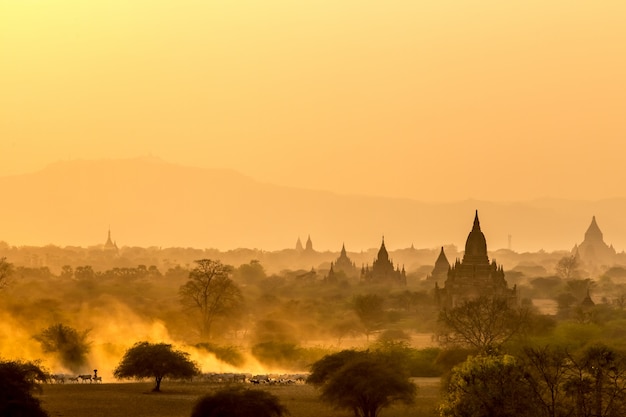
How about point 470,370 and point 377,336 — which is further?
point 377,336

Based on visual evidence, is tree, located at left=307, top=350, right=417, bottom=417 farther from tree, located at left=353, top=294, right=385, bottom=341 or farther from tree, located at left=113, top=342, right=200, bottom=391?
tree, located at left=353, top=294, right=385, bottom=341

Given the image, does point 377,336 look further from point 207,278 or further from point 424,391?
point 424,391

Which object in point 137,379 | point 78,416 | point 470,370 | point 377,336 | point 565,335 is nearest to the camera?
point 470,370

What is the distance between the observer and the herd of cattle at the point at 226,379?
97.8m

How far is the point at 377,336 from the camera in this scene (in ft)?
513

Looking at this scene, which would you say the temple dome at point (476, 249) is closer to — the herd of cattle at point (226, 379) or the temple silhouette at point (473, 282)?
the temple silhouette at point (473, 282)

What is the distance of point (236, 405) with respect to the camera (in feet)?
212

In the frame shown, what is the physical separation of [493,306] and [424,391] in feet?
118

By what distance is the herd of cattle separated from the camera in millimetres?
97750

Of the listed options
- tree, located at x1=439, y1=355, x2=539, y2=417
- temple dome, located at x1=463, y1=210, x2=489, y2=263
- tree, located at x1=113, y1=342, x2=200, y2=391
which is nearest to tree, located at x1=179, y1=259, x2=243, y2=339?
temple dome, located at x1=463, y1=210, x2=489, y2=263

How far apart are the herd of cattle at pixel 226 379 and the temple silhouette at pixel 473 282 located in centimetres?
6309

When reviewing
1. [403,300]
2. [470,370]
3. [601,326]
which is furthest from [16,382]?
[403,300]

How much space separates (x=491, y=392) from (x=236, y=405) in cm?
1280

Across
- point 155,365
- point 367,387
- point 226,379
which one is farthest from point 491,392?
point 226,379
